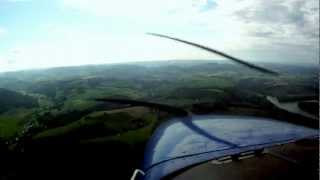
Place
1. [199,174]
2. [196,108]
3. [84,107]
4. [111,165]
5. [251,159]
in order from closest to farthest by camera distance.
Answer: [199,174] < [251,159] < [111,165] < [196,108] < [84,107]

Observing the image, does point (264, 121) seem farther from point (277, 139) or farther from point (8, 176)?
point (8, 176)

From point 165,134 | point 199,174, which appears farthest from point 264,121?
point 199,174

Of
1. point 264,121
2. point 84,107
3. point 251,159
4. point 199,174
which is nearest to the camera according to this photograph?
point 199,174

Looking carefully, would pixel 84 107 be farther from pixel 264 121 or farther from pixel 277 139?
pixel 277 139

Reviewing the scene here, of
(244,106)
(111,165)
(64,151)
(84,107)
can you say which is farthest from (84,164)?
(244,106)

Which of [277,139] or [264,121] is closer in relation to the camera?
[277,139]

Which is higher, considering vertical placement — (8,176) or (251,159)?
(251,159)
